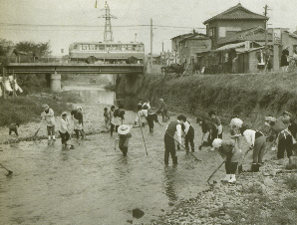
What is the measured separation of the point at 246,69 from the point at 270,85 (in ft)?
35.6

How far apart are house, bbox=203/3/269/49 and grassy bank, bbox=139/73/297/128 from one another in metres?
9.88

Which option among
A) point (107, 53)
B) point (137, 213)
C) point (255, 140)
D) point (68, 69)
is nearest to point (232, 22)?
point (107, 53)

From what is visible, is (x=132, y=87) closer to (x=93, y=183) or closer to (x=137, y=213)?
(x=93, y=183)

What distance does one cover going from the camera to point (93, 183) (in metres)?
10.2

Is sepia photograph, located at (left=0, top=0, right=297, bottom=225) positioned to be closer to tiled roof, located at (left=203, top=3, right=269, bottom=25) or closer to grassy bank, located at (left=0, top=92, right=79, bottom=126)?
grassy bank, located at (left=0, top=92, right=79, bottom=126)

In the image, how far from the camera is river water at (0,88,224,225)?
789cm

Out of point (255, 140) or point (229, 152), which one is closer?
point (229, 152)

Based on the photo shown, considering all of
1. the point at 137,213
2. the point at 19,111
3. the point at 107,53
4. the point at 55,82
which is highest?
the point at 107,53

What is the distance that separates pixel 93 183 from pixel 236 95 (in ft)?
43.6

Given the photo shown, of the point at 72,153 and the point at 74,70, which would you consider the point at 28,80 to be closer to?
the point at 74,70

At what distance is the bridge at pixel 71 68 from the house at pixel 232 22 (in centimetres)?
930

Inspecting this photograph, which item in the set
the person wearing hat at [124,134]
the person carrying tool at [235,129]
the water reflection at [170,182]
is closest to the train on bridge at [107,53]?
the person wearing hat at [124,134]

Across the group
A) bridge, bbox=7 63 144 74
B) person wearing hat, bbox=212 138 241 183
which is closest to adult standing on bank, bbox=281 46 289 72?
person wearing hat, bbox=212 138 241 183

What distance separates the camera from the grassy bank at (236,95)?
17047 mm
